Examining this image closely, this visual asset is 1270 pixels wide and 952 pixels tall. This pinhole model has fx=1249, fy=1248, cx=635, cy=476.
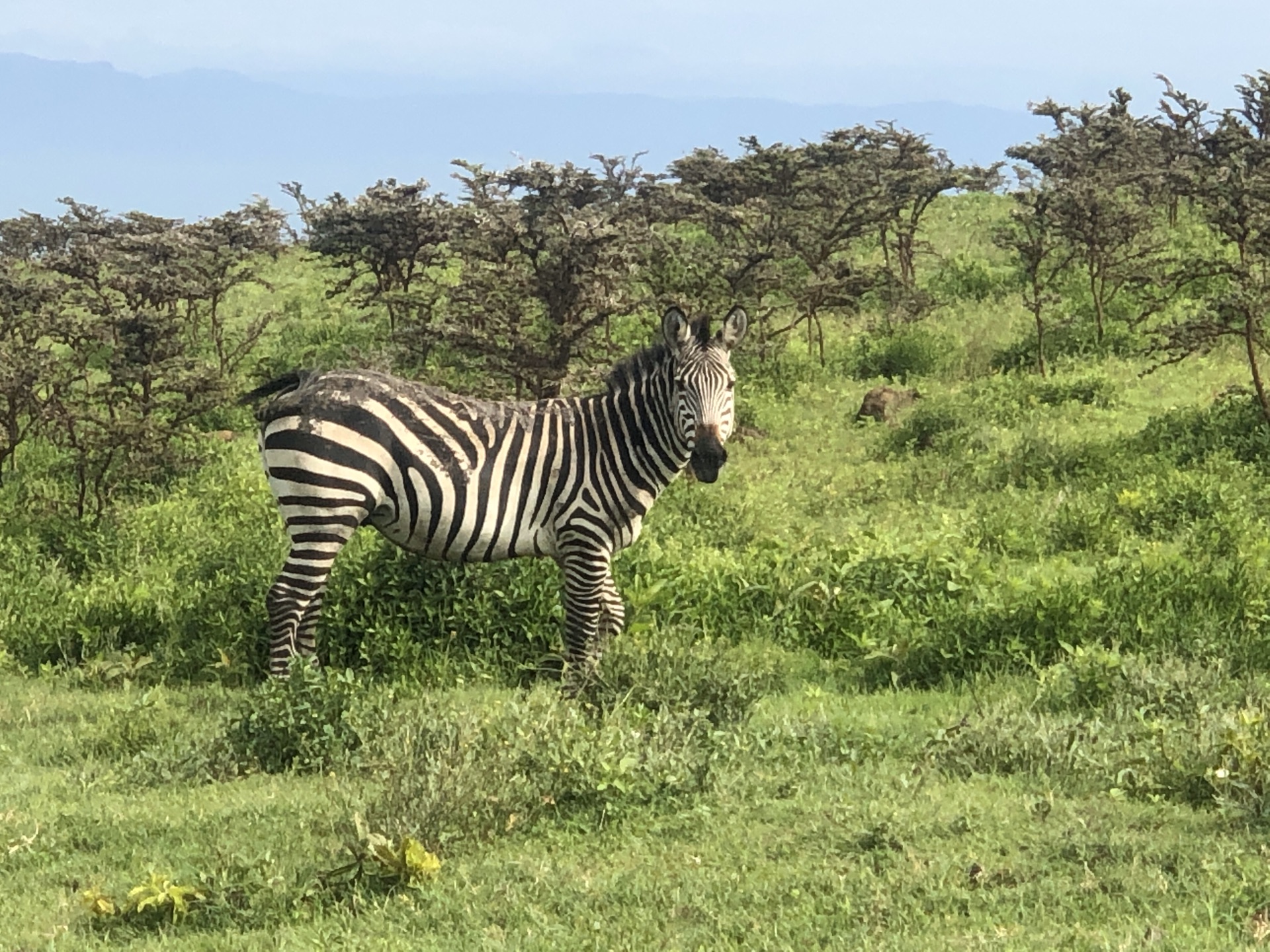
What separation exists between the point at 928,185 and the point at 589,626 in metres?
16.5

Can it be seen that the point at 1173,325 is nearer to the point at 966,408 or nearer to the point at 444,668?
the point at 966,408

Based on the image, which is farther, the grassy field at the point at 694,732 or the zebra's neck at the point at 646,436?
the zebra's neck at the point at 646,436

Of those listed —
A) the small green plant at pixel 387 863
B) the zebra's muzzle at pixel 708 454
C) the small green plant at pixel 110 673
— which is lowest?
the small green plant at pixel 110 673

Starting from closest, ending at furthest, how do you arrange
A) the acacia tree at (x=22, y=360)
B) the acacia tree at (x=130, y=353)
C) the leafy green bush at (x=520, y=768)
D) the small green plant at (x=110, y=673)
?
1. the leafy green bush at (x=520, y=768)
2. the small green plant at (x=110, y=673)
3. the acacia tree at (x=22, y=360)
4. the acacia tree at (x=130, y=353)

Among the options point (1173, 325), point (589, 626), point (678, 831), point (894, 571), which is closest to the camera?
point (678, 831)

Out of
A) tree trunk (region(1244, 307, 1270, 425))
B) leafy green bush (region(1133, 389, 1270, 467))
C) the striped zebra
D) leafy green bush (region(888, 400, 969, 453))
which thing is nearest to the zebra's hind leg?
the striped zebra

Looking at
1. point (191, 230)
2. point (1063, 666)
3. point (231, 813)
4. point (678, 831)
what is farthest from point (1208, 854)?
point (191, 230)

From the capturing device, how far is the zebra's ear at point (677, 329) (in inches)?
272

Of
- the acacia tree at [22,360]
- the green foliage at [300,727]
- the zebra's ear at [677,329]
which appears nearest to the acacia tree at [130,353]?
the acacia tree at [22,360]

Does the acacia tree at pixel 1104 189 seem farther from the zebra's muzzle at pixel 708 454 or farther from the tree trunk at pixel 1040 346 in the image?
the zebra's muzzle at pixel 708 454

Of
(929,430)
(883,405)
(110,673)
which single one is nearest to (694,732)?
(110,673)

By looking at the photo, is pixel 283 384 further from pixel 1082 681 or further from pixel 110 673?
pixel 1082 681

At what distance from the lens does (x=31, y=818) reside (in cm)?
498

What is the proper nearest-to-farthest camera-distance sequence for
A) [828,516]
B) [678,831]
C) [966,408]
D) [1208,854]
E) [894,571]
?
[1208,854], [678,831], [894,571], [828,516], [966,408]
